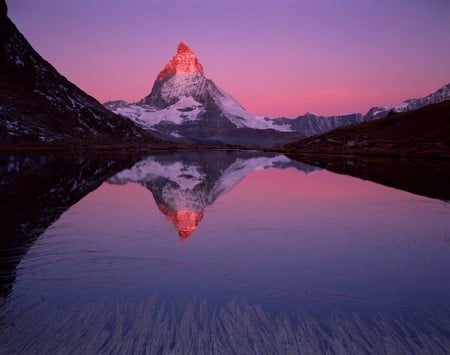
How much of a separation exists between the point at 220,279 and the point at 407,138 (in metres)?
161

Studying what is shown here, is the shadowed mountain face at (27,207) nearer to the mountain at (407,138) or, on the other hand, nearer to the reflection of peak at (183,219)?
the reflection of peak at (183,219)

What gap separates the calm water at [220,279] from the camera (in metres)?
12.8

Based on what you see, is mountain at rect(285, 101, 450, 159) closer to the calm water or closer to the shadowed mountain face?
the shadowed mountain face

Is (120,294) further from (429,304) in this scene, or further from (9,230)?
(9,230)

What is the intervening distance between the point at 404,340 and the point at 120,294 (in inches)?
371

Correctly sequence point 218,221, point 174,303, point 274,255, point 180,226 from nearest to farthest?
1. point 174,303
2. point 274,255
3. point 180,226
4. point 218,221

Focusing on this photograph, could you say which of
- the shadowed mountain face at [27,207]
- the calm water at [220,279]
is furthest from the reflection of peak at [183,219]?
the shadowed mountain face at [27,207]

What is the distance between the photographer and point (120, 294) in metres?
16.0

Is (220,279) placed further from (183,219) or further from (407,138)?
(407,138)

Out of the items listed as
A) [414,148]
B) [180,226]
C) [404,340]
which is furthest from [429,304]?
[414,148]

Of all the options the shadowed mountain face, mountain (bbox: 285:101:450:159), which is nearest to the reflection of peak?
the shadowed mountain face

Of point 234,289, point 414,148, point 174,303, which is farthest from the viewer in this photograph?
point 414,148

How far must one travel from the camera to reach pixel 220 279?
1794 centimetres

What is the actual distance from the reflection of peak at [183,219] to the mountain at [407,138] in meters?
111
